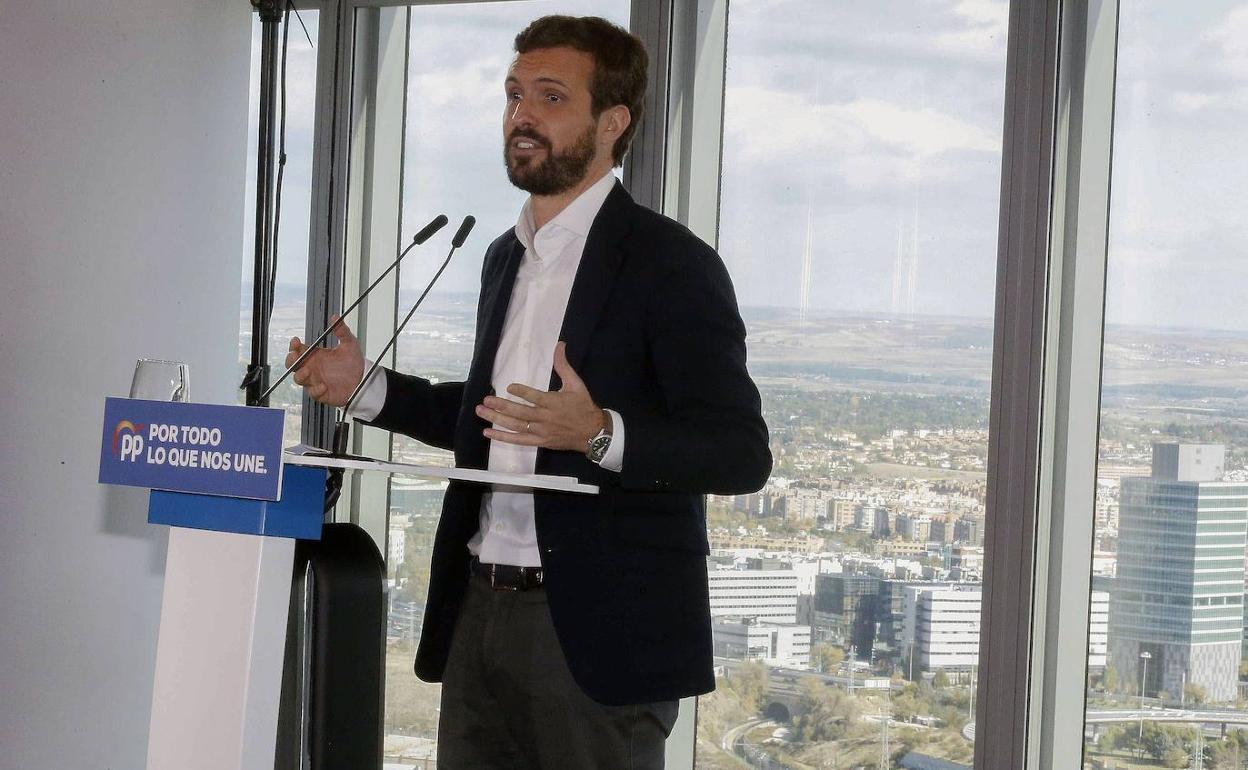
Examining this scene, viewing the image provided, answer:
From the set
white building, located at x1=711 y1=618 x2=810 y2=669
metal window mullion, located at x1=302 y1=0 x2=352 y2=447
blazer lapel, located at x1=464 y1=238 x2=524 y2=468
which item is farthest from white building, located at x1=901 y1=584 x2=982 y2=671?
metal window mullion, located at x1=302 y1=0 x2=352 y2=447

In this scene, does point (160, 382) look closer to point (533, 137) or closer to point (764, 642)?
point (533, 137)

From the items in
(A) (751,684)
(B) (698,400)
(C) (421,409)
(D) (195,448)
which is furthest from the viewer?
(A) (751,684)

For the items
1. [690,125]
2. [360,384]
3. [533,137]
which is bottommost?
[360,384]

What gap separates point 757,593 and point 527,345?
45.5 inches

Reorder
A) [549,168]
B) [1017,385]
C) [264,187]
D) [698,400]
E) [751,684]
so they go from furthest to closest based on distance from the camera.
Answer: [751,684], [264,187], [1017,385], [549,168], [698,400]

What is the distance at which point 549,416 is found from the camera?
4.76 ft

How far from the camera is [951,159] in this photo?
8.73ft

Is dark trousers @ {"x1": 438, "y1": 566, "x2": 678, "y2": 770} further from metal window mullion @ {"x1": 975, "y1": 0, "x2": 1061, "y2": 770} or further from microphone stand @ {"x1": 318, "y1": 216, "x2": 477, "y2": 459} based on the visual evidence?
metal window mullion @ {"x1": 975, "y1": 0, "x2": 1061, "y2": 770}

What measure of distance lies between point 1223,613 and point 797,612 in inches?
35.6

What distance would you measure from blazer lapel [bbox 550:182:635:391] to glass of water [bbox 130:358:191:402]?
1.81ft

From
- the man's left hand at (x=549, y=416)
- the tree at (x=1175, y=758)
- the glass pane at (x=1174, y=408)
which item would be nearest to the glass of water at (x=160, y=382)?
the man's left hand at (x=549, y=416)

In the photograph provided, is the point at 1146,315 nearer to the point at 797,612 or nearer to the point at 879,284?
the point at 879,284

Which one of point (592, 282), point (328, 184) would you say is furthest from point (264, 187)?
point (592, 282)

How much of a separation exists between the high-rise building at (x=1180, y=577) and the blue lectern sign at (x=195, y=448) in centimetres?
194
